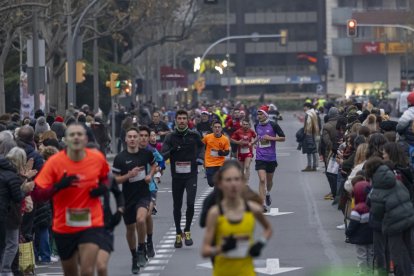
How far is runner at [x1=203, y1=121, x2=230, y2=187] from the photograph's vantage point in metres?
23.6

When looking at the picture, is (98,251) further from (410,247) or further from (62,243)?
(410,247)

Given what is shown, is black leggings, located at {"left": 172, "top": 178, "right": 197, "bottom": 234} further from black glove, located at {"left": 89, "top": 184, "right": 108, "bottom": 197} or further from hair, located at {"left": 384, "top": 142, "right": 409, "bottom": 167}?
black glove, located at {"left": 89, "top": 184, "right": 108, "bottom": 197}

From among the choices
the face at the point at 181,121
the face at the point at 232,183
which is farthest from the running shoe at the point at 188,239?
the face at the point at 232,183

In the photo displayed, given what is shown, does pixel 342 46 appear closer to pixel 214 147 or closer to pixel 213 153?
pixel 213 153

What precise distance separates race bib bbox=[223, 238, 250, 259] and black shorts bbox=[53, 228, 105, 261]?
2256 millimetres

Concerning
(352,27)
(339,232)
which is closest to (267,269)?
(339,232)

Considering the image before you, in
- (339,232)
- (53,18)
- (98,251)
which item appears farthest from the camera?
(53,18)

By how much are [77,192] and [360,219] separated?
11.9 feet

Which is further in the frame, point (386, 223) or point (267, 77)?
point (267, 77)

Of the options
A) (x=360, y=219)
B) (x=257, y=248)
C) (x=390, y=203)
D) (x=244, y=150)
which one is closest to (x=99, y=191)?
(x=257, y=248)

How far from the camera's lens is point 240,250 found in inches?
405

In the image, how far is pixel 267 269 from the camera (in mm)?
16750

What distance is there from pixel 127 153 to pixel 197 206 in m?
8.92

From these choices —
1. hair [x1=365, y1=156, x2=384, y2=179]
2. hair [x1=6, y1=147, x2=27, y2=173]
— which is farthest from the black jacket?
hair [x1=365, y1=156, x2=384, y2=179]
